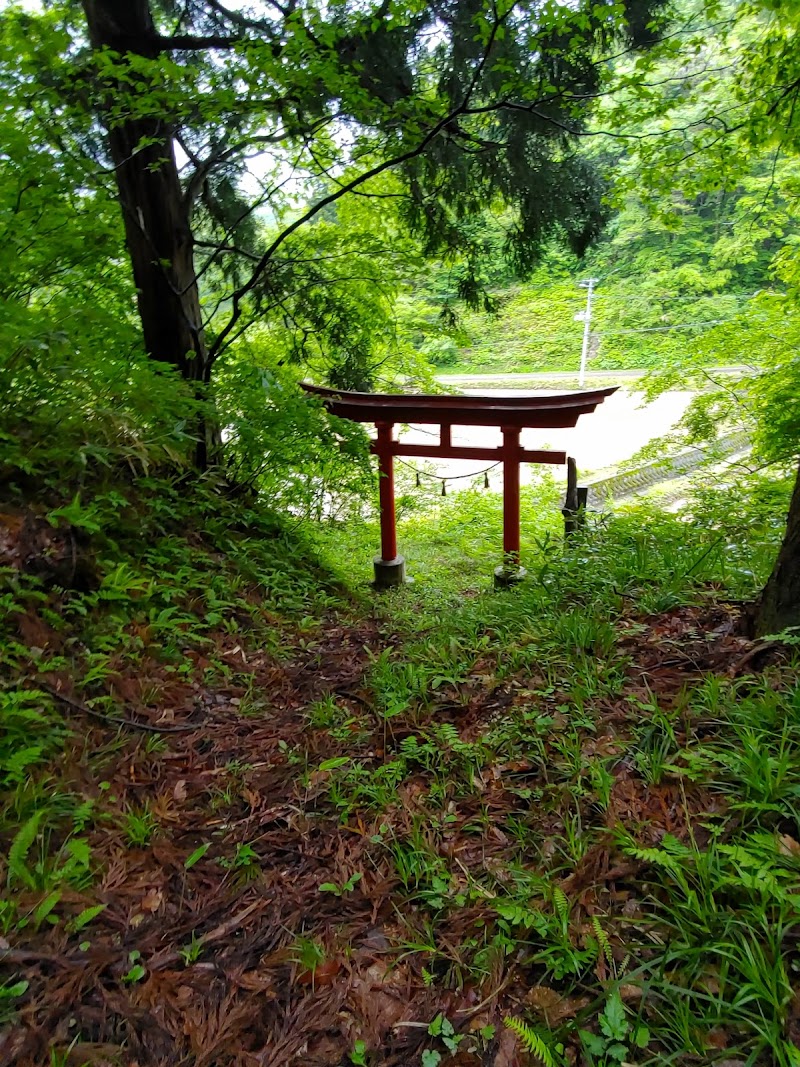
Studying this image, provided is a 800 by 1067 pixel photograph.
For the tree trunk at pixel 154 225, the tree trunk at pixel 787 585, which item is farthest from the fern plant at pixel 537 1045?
the tree trunk at pixel 154 225

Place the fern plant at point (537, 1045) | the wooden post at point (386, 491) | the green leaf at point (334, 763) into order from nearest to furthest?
the fern plant at point (537, 1045) < the green leaf at point (334, 763) < the wooden post at point (386, 491)

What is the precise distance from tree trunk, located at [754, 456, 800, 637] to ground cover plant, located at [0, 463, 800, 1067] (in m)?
0.12

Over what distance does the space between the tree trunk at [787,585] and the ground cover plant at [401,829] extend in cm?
12

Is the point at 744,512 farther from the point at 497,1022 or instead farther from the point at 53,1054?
the point at 53,1054

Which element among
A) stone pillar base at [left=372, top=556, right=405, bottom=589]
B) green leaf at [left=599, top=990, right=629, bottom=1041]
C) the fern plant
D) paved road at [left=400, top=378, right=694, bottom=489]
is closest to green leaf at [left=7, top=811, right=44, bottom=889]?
the fern plant

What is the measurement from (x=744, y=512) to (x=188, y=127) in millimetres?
5289

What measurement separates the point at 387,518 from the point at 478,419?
1670 millimetres

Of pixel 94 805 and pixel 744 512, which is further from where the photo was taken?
pixel 744 512

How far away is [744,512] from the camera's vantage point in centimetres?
454

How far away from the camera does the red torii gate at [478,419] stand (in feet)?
19.3

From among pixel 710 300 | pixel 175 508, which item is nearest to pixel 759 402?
pixel 175 508

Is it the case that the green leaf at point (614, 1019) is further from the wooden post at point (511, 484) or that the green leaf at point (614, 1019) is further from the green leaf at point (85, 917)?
the wooden post at point (511, 484)

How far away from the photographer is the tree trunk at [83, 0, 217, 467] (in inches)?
169

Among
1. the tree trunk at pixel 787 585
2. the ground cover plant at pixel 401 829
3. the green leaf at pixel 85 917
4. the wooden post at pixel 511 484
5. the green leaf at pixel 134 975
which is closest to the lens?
the ground cover plant at pixel 401 829
